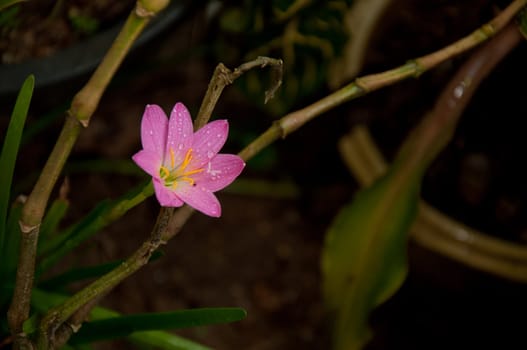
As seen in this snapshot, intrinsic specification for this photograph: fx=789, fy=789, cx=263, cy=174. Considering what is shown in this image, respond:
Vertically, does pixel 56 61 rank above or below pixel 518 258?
above

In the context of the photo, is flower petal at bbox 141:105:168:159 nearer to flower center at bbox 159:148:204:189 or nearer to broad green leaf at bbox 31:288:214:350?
flower center at bbox 159:148:204:189

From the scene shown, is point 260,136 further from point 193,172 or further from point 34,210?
point 34,210

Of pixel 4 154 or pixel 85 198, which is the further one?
pixel 85 198

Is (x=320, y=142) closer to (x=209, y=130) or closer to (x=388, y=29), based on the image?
(x=388, y=29)

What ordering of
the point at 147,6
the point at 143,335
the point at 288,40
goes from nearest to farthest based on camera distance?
the point at 147,6, the point at 143,335, the point at 288,40

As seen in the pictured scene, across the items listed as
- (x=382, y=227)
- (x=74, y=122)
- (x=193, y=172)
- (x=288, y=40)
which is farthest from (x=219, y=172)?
(x=288, y=40)

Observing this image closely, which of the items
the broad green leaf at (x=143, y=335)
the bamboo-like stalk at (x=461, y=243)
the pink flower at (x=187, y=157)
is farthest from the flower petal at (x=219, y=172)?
the bamboo-like stalk at (x=461, y=243)

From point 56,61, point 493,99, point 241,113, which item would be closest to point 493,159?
point 493,99
